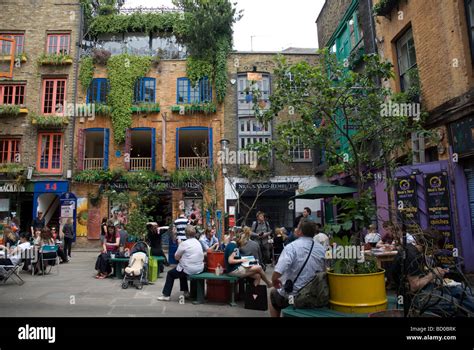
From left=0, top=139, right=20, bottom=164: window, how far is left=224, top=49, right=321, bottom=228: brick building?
36.5 feet

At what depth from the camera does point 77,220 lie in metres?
17.7

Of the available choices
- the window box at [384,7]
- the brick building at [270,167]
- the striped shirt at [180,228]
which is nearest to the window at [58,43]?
the brick building at [270,167]

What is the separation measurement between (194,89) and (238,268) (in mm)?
14712

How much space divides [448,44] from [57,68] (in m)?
18.5

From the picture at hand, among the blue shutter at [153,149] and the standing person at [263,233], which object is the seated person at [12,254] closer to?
the standing person at [263,233]

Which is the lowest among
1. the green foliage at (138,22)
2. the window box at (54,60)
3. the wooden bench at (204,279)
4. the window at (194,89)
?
the wooden bench at (204,279)

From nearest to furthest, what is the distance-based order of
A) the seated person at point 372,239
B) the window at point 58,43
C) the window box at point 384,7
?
1. the seated person at point 372,239
2. the window box at point 384,7
3. the window at point 58,43

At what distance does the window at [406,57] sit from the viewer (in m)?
10.4

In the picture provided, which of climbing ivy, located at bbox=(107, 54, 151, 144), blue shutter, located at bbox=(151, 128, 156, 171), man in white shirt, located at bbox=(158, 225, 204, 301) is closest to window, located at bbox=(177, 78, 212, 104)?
climbing ivy, located at bbox=(107, 54, 151, 144)

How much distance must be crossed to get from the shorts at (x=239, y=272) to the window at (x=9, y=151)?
16550mm

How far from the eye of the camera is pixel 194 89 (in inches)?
762
